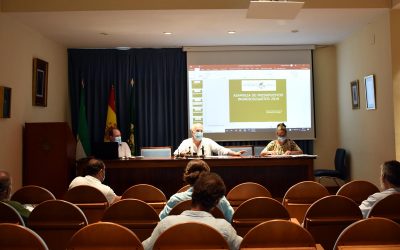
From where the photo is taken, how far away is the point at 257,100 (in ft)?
27.3

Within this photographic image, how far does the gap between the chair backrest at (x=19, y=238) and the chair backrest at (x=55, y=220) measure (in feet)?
2.43

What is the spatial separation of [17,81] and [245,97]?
12.6 feet

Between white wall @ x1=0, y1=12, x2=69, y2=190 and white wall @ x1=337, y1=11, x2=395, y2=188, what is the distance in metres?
4.94

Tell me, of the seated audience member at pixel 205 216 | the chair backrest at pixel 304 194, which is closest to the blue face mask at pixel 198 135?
the chair backrest at pixel 304 194

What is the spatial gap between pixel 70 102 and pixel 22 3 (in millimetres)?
2932

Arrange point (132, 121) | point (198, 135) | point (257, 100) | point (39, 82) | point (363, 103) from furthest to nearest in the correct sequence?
point (132, 121)
point (257, 100)
point (363, 103)
point (39, 82)
point (198, 135)

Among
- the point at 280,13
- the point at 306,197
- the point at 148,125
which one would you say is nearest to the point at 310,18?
the point at 280,13

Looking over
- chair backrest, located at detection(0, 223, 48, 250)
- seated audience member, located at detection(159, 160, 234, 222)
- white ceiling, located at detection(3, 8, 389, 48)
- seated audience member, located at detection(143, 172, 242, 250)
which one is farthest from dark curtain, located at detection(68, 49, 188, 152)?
chair backrest, located at detection(0, 223, 48, 250)

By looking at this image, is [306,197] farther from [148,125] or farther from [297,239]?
[148,125]

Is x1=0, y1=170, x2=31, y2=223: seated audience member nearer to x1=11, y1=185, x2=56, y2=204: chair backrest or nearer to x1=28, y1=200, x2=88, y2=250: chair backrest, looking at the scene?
x1=28, y1=200, x2=88, y2=250: chair backrest

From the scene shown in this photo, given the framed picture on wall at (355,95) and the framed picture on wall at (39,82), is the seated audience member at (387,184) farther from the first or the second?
the framed picture on wall at (39,82)

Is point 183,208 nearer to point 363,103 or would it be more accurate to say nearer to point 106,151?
point 106,151

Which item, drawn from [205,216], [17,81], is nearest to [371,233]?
[205,216]

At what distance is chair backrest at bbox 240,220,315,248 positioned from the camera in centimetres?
246
